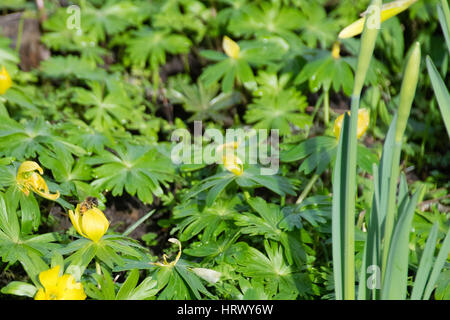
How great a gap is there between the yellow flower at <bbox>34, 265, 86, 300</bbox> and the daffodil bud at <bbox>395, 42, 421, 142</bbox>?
87 cm

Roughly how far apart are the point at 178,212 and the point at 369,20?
110 cm

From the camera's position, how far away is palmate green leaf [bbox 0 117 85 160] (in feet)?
6.11

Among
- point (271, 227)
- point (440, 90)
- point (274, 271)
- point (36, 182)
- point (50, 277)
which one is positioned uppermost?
point (440, 90)

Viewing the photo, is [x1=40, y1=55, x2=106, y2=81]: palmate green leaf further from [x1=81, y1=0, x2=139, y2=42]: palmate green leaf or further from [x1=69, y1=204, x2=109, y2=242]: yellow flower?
[x1=69, y1=204, x2=109, y2=242]: yellow flower

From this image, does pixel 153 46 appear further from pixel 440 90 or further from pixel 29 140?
pixel 440 90

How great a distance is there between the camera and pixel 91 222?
138 cm

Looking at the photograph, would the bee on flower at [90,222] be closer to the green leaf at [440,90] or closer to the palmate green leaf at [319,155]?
the palmate green leaf at [319,155]

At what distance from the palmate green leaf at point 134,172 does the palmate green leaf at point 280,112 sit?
1.90ft

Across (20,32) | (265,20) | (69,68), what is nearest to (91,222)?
(69,68)

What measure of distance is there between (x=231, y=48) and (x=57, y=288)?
1.65 meters

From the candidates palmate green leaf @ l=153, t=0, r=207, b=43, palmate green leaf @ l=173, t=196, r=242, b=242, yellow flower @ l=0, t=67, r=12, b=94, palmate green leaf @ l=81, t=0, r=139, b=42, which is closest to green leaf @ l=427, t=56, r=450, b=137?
palmate green leaf @ l=173, t=196, r=242, b=242

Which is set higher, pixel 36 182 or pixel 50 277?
pixel 36 182

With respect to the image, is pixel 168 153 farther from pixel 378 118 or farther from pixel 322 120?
pixel 378 118

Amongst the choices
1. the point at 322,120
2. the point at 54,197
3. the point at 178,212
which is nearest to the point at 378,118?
the point at 322,120
